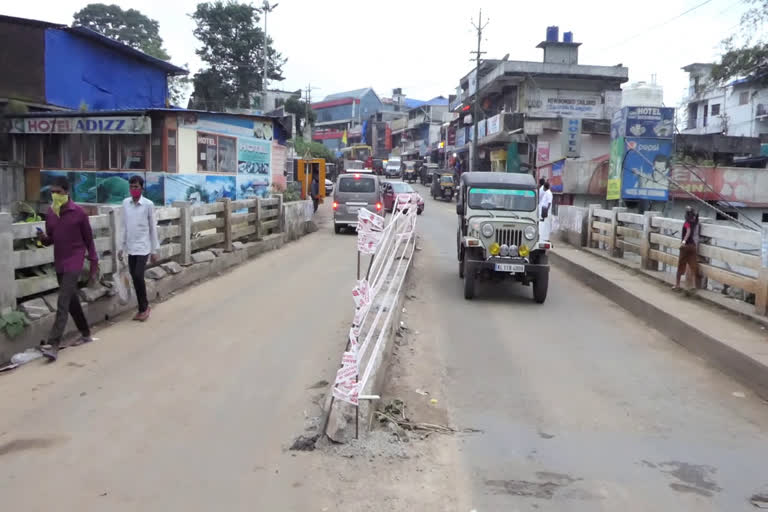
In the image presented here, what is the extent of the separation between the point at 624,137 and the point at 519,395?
15.9m

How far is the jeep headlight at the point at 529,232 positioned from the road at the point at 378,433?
6.31ft

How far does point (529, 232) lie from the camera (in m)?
11.4

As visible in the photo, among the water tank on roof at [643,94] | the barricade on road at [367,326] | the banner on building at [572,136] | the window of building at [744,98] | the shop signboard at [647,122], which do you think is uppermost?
the window of building at [744,98]

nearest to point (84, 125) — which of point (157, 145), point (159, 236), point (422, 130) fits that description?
point (157, 145)

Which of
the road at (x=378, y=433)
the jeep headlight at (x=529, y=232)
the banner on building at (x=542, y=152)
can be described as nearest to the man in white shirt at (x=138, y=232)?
the road at (x=378, y=433)

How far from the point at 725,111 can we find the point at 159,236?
44.7 meters

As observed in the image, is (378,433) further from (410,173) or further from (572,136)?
(410,173)

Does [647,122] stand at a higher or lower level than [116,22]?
lower

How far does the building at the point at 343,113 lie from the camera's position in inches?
3892

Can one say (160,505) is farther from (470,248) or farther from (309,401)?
(470,248)

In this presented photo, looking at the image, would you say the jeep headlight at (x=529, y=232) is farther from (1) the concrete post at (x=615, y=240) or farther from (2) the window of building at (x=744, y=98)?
(2) the window of building at (x=744, y=98)

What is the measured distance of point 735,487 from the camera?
4707 mm

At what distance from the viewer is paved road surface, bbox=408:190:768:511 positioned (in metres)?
4.60

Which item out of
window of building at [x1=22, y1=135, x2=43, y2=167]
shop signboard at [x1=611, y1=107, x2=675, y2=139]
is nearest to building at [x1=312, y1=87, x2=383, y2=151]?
window of building at [x1=22, y1=135, x2=43, y2=167]
